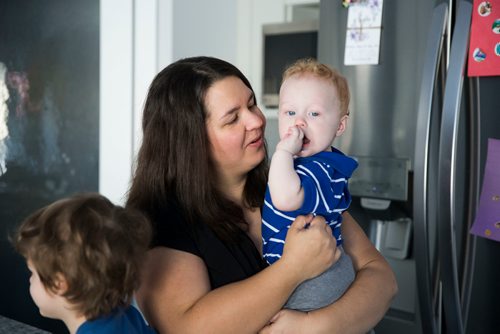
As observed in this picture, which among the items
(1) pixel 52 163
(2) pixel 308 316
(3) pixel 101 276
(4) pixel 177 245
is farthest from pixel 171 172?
(1) pixel 52 163

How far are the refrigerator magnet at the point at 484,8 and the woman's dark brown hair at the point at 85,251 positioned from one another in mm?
1200

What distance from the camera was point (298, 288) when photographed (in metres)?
1.43

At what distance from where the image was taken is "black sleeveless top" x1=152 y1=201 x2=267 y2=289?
4.72 ft

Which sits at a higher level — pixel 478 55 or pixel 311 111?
pixel 478 55

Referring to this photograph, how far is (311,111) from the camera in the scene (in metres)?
1.47

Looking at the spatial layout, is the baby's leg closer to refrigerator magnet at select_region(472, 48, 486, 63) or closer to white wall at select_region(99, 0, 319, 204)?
refrigerator magnet at select_region(472, 48, 486, 63)

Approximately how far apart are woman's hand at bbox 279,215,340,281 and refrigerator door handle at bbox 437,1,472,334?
0.67m

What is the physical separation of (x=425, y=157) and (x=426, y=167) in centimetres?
3

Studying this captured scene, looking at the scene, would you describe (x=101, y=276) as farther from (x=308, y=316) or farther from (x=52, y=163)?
(x=52, y=163)

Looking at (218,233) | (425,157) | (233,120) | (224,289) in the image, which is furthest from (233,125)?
(425,157)

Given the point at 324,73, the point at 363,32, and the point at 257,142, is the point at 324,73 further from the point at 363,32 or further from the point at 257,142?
the point at 363,32

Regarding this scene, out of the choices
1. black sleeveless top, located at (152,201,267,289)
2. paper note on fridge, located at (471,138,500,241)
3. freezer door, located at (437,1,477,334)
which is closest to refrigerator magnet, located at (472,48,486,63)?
freezer door, located at (437,1,477,334)

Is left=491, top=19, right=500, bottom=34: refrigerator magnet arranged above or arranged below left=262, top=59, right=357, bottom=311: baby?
above

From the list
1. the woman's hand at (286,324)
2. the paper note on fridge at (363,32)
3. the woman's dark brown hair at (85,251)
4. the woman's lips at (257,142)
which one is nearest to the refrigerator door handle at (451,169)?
the paper note on fridge at (363,32)
